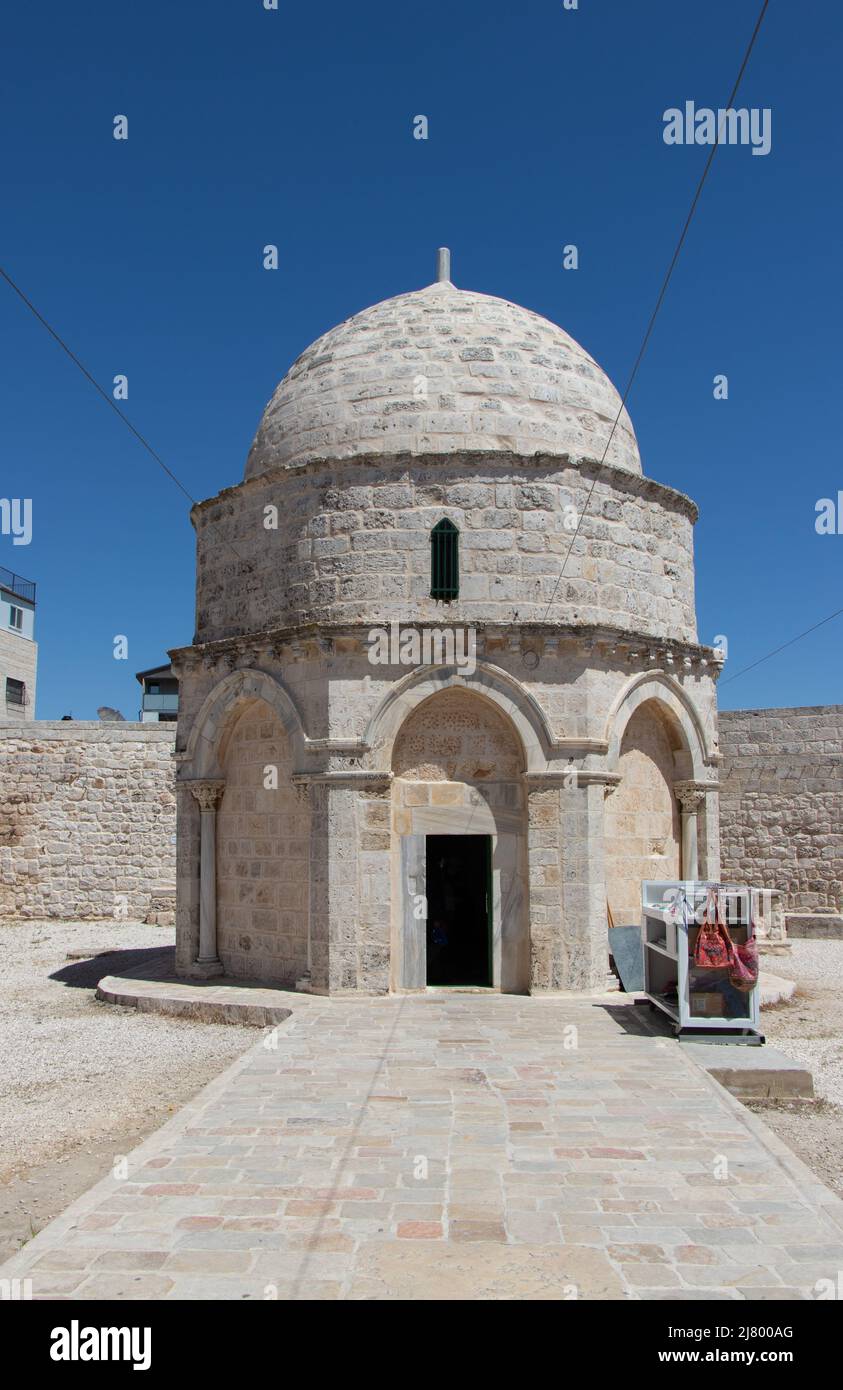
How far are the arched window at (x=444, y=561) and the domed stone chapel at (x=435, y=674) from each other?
3cm

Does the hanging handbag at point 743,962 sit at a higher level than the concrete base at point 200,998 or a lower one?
higher

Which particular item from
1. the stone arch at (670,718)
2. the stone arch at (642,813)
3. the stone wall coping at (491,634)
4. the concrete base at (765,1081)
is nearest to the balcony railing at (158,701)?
the stone wall coping at (491,634)

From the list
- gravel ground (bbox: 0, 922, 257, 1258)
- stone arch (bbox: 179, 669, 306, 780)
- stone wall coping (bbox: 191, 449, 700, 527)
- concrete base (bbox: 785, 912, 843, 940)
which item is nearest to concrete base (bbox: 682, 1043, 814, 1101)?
gravel ground (bbox: 0, 922, 257, 1258)

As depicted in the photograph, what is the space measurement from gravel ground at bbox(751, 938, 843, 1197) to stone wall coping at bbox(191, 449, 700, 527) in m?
6.48

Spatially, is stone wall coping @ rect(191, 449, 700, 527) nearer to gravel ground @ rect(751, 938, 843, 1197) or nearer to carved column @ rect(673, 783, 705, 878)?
carved column @ rect(673, 783, 705, 878)

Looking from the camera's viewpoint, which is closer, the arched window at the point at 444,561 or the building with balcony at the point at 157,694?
the arched window at the point at 444,561

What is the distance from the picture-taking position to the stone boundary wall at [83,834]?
2256cm

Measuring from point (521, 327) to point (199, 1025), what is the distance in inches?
369

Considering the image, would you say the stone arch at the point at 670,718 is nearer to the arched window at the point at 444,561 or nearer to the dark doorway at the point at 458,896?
the arched window at the point at 444,561

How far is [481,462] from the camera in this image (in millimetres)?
12039

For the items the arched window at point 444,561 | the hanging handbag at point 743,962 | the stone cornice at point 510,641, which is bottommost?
the hanging handbag at point 743,962

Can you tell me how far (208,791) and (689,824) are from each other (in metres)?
6.11

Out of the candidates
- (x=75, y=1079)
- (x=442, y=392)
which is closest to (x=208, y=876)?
(x=75, y=1079)

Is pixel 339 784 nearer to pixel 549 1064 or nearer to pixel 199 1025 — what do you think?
pixel 199 1025
